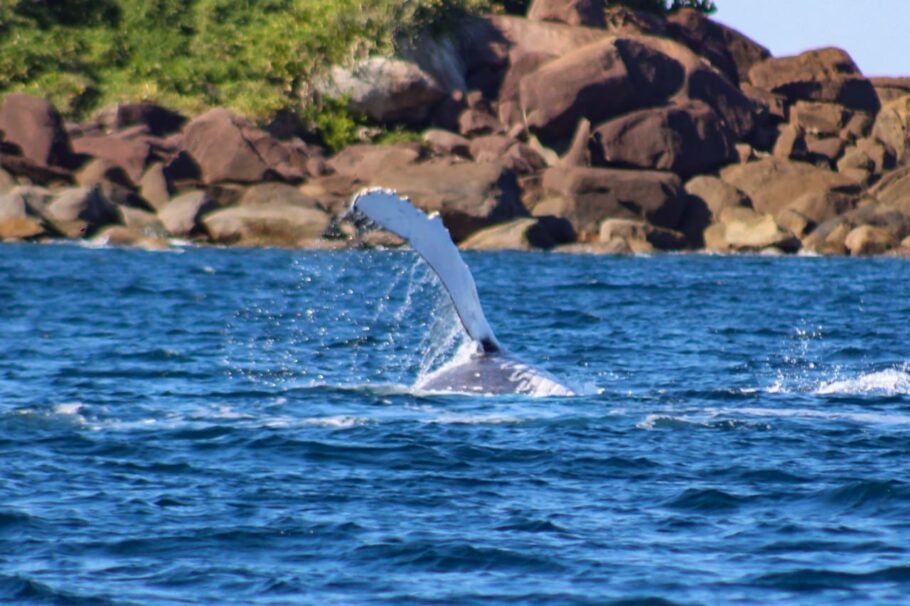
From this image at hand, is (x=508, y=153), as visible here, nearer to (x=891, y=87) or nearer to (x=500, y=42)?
(x=500, y=42)

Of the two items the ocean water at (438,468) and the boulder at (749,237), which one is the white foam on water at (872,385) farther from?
the boulder at (749,237)

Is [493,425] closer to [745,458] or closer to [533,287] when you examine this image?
[745,458]

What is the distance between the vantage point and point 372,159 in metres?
47.0

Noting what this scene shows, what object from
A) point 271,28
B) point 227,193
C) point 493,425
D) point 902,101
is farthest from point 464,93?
point 493,425

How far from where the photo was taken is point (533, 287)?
102 ft

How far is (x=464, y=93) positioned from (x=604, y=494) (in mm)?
45283

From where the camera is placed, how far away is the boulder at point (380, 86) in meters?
52.1

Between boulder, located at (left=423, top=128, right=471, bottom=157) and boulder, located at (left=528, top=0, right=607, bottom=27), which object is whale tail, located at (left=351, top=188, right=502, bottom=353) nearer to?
boulder, located at (left=423, top=128, right=471, bottom=157)

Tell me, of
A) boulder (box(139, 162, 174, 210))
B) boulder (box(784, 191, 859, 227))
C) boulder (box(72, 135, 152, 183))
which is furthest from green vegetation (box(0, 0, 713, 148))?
boulder (box(784, 191, 859, 227))

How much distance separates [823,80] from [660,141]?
38.9ft

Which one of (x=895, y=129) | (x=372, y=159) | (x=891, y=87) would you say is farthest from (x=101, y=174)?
(x=891, y=87)

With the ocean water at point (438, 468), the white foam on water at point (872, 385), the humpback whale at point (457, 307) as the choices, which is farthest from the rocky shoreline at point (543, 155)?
the humpback whale at point (457, 307)

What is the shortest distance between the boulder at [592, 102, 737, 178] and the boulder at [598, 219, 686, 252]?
143 inches

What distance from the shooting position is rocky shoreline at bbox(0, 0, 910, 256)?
43.1 meters
